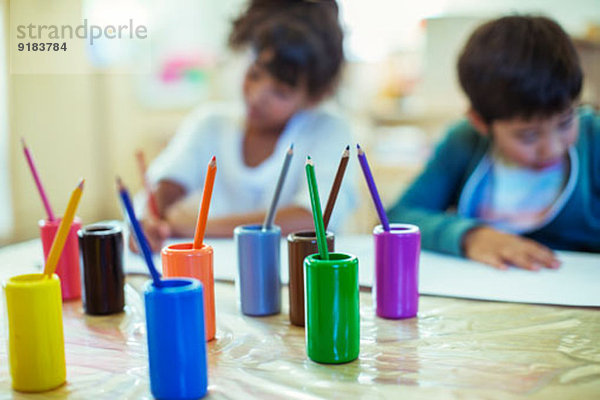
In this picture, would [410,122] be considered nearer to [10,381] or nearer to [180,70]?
[180,70]

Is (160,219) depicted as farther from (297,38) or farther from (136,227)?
(136,227)

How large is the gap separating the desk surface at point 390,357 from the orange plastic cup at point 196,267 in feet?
0.10

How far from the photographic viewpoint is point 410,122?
2543 mm

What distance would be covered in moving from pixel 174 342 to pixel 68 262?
1.23ft

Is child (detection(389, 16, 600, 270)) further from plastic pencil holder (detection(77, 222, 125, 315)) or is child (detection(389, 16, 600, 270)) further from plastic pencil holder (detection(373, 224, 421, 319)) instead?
plastic pencil holder (detection(77, 222, 125, 315))

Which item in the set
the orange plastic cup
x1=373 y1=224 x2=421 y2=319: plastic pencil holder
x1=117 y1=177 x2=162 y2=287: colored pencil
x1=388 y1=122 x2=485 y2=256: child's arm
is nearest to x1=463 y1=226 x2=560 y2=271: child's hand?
x1=388 y1=122 x2=485 y2=256: child's arm

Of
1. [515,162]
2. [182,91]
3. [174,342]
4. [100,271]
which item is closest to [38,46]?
[100,271]

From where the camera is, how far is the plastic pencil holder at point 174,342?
0.45 m

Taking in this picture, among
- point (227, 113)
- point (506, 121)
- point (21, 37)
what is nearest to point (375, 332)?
point (506, 121)

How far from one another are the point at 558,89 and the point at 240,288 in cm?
63

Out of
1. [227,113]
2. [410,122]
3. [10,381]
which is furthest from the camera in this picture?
[410,122]

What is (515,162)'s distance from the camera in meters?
1.14

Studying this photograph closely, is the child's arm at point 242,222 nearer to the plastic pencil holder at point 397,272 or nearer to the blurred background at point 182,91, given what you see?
the plastic pencil holder at point 397,272

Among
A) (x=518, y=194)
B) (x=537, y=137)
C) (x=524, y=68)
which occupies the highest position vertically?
(x=524, y=68)
